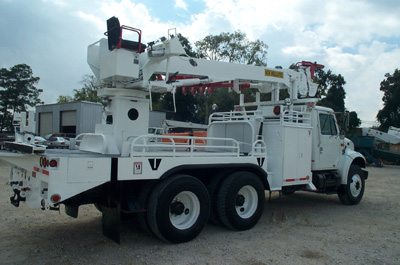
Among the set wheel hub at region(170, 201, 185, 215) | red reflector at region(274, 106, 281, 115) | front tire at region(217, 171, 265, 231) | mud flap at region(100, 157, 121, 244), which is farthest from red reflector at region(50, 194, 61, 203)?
red reflector at region(274, 106, 281, 115)

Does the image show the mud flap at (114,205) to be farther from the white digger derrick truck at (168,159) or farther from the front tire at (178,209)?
the front tire at (178,209)

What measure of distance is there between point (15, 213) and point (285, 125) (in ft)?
19.7

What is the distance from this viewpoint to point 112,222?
491 cm

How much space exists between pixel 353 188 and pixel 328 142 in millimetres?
1620

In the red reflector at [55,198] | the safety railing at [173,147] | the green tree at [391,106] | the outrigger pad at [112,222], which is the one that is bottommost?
the outrigger pad at [112,222]

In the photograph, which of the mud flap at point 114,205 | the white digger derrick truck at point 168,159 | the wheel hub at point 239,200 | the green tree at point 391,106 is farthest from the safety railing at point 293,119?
the green tree at point 391,106

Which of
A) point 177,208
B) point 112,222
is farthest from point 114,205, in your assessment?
point 177,208

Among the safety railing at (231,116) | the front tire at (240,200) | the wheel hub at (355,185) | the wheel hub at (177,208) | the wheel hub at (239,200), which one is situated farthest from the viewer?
the wheel hub at (355,185)

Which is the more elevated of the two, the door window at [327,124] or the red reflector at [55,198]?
the door window at [327,124]

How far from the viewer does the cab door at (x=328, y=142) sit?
26.9ft

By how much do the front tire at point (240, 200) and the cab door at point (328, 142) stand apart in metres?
2.63

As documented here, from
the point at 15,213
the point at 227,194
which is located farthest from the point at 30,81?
the point at 227,194

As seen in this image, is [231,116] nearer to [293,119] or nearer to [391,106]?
[293,119]

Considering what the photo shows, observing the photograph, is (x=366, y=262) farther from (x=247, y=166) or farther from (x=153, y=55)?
(x=153, y=55)
